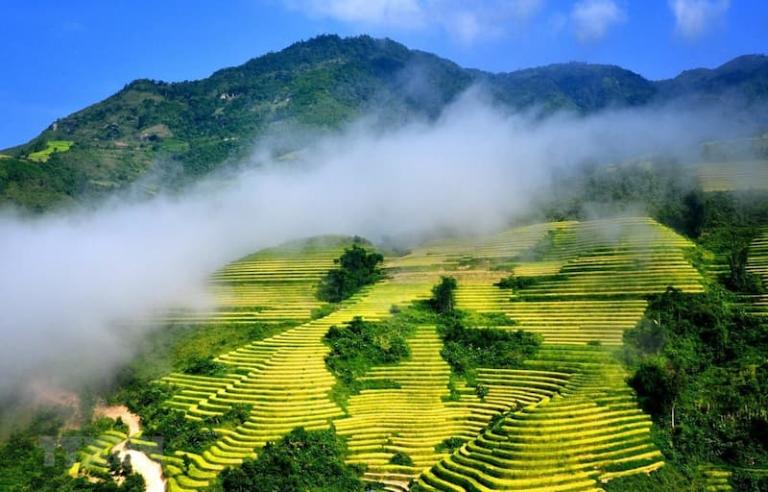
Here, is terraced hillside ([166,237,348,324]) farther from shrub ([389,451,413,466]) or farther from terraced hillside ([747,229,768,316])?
terraced hillside ([747,229,768,316])

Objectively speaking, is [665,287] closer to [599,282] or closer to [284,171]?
[599,282]

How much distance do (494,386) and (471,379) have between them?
1.89 m

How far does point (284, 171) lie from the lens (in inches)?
5241

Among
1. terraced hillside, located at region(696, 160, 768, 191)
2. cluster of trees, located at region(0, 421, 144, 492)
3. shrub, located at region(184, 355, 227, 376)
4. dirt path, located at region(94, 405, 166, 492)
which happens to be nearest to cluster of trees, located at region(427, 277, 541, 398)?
shrub, located at region(184, 355, 227, 376)

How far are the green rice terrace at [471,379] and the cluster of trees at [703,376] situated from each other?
3.99 ft

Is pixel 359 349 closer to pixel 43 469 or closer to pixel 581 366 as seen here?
pixel 581 366

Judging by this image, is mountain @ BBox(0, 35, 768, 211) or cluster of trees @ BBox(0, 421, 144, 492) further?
mountain @ BBox(0, 35, 768, 211)

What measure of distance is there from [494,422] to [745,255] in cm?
2716

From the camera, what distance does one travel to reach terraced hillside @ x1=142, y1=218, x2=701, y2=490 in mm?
33656

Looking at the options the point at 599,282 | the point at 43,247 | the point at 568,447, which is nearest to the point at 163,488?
the point at 568,447

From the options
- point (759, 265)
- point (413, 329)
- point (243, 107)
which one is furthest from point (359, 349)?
point (243, 107)

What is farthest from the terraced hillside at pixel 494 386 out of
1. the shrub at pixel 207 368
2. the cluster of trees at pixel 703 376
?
the cluster of trees at pixel 703 376

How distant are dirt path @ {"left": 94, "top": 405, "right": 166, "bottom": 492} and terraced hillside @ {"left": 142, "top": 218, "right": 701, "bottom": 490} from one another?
105 centimetres

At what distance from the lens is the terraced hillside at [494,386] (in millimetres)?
33656
